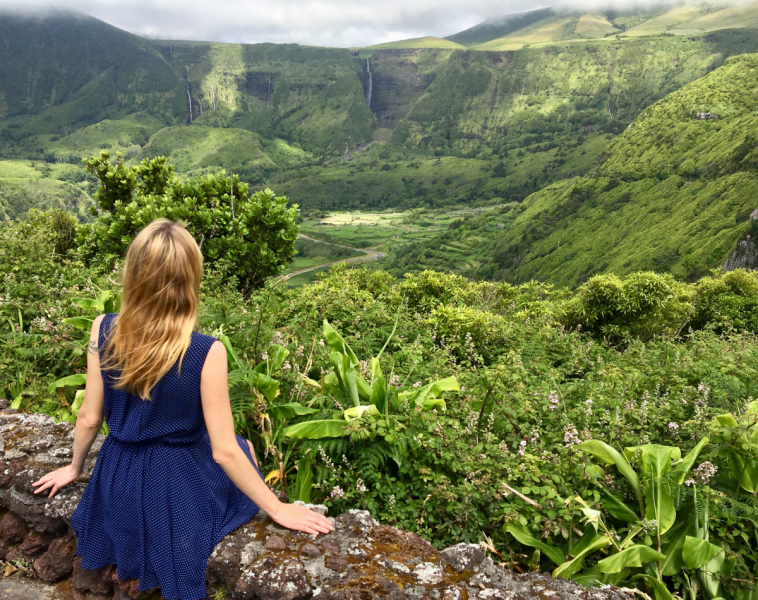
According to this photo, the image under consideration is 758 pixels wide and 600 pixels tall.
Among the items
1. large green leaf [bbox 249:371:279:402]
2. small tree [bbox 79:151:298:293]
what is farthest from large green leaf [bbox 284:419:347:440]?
small tree [bbox 79:151:298:293]

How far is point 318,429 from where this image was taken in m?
3.01

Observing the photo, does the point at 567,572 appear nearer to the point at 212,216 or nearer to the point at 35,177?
the point at 212,216

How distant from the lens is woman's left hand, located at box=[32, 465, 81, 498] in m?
2.45

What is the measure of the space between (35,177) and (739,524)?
803 ft

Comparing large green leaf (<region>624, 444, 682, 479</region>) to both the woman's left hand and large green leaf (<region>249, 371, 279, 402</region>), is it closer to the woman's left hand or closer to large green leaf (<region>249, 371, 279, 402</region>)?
large green leaf (<region>249, 371, 279, 402</region>)

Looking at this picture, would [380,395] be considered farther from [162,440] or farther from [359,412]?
[162,440]

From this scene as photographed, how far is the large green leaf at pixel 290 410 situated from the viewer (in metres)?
3.30

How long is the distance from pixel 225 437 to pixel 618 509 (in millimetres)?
2260

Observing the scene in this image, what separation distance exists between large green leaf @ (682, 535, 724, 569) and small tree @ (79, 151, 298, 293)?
846cm

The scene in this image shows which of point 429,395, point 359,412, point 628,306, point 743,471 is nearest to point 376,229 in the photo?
point 628,306

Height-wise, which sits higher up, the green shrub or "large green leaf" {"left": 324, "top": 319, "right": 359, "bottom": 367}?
"large green leaf" {"left": 324, "top": 319, "right": 359, "bottom": 367}

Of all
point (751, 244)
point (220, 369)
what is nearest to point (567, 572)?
point (220, 369)

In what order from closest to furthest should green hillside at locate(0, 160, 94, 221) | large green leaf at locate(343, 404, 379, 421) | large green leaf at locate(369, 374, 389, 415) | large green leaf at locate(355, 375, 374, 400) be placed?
large green leaf at locate(343, 404, 379, 421), large green leaf at locate(369, 374, 389, 415), large green leaf at locate(355, 375, 374, 400), green hillside at locate(0, 160, 94, 221)

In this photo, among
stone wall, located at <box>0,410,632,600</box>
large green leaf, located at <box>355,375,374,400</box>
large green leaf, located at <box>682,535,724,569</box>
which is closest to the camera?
stone wall, located at <box>0,410,632,600</box>
